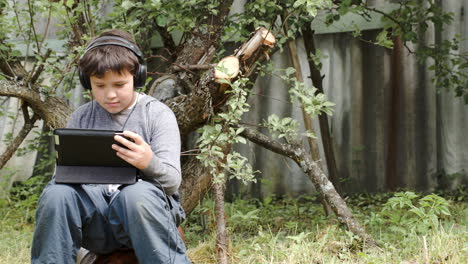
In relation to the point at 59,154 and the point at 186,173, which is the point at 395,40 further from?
the point at 59,154

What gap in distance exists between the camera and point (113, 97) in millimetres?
2736

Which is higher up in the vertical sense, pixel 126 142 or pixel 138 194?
pixel 126 142

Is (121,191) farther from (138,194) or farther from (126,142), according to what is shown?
(126,142)

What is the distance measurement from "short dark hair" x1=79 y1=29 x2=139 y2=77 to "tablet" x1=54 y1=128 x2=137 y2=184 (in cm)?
31

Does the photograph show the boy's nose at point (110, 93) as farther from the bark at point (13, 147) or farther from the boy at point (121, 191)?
the bark at point (13, 147)

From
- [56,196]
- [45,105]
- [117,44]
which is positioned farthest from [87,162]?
[45,105]

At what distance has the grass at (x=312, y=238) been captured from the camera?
345cm

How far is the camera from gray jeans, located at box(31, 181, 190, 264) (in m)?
2.43

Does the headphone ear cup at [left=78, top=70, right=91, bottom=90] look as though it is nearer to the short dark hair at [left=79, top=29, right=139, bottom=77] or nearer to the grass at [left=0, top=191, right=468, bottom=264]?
the short dark hair at [left=79, top=29, right=139, bottom=77]

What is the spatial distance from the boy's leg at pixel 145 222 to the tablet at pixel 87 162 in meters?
0.09

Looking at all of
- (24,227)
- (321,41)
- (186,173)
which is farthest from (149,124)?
(321,41)

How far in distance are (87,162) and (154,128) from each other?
15.0 inches

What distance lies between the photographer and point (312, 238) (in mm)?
4062

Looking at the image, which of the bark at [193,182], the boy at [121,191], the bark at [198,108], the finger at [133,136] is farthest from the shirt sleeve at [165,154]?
the bark at [193,182]
